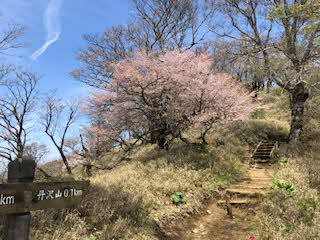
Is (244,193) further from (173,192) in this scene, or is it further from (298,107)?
(298,107)

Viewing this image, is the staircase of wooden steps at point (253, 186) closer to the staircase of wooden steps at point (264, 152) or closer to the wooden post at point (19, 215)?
the staircase of wooden steps at point (264, 152)

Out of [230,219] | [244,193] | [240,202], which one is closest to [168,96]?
[244,193]

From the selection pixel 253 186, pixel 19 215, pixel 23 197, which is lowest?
pixel 253 186

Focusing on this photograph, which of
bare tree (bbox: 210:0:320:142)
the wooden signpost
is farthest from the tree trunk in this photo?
the wooden signpost

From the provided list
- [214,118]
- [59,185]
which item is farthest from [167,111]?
[59,185]

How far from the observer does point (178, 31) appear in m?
24.7

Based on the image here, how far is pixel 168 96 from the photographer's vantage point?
650 inches

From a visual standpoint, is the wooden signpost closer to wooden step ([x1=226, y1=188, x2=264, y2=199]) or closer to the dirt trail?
the dirt trail

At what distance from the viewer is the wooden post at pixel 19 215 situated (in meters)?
3.89

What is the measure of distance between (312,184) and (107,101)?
33.5 ft

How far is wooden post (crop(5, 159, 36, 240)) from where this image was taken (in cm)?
389

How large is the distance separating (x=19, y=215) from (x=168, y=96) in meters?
12.9

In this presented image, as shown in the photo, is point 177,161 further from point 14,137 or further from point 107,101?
point 14,137

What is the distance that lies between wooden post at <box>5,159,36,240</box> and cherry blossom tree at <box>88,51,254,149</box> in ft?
38.2
